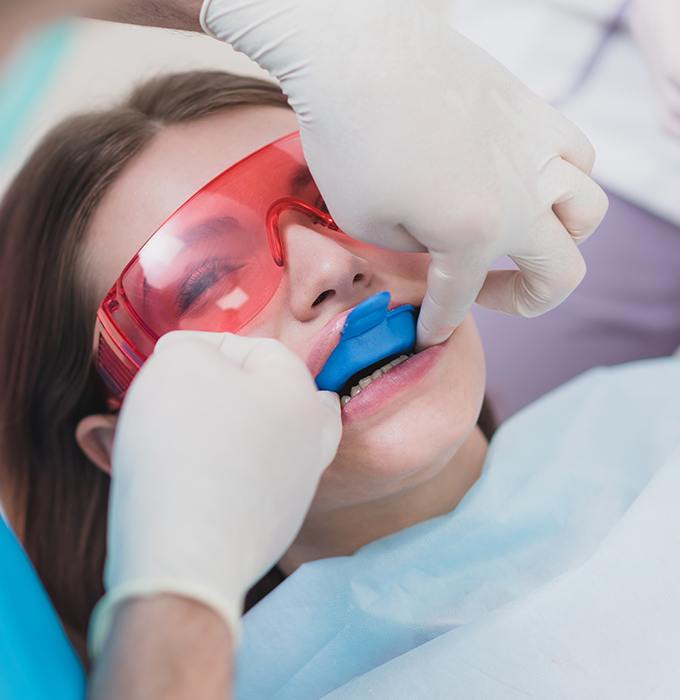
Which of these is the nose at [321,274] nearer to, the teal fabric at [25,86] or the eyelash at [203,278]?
the eyelash at [203,278]

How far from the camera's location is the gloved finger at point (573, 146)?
3.09 feet

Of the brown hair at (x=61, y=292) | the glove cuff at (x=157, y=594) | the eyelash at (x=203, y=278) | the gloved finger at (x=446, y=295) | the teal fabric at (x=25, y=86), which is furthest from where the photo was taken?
the teal fabric at (x=25, y=86)

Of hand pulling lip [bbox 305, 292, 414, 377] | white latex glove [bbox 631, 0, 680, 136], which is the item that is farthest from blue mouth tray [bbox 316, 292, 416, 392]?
white latex glove [bbox 631, 0, 680, 136]

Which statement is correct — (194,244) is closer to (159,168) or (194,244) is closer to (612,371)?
(159,168)

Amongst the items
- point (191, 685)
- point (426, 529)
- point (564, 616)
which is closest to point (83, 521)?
point (426, 529)

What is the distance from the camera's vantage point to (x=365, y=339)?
977 millimetres

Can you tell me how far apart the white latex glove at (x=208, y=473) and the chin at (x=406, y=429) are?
23 centimetres

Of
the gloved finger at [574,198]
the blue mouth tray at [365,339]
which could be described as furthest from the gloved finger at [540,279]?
the blue mouth tray at [365,339]

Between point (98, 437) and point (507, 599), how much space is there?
604 millimetres

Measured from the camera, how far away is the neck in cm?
115

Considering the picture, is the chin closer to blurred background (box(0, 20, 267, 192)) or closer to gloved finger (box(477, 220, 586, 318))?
gloved finger (box(477, 220, 586, 318))

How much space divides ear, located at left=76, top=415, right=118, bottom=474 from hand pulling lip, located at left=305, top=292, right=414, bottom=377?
1.20ft

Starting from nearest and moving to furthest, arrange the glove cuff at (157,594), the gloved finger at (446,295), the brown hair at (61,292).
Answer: the glove cuff at (157,594)
the gloved finger at (446,295)
the brown hair at (61,292)

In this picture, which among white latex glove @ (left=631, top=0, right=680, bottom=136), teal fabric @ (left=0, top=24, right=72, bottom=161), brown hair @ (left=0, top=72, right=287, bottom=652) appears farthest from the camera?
white latex glove @ (left=631, top=0, right=680, bottom=136)
